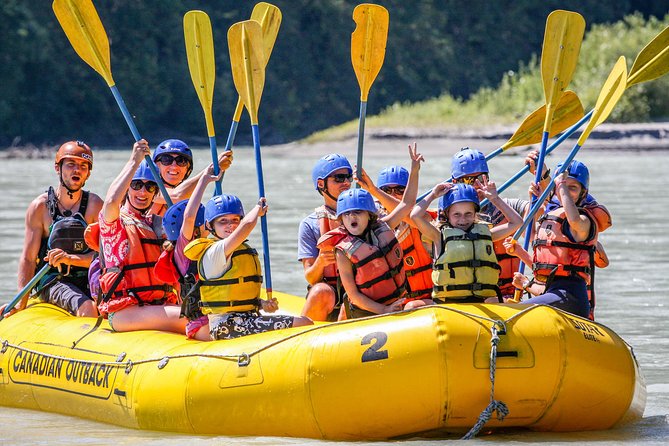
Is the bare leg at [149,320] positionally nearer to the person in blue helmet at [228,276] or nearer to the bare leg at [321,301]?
the person in blue helmet at [228,276]

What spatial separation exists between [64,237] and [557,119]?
111 inches

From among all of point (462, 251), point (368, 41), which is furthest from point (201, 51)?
point (462, 251)

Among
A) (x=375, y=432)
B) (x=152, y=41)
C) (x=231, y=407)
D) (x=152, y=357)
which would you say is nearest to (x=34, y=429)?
(x=152, y=357)

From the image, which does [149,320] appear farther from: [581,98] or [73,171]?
[581,98]

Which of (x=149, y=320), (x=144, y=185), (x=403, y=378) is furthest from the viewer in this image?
(x=144, y=185)

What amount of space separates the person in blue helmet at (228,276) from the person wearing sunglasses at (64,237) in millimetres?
1259

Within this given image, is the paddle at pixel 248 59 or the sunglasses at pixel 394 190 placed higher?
the paddle at pixel 248 59

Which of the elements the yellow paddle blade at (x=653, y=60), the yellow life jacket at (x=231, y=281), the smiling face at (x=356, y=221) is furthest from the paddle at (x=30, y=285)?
the yellow paddle blade at (x=653, y=60)

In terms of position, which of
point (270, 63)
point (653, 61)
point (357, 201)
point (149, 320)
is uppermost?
point (270, 63)

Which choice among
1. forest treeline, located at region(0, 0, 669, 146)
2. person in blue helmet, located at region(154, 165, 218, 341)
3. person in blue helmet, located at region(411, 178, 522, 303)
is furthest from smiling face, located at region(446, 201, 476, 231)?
forest treeline, located at region(0, 0, 669, 146)

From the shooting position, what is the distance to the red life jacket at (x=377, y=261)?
5.67 meters

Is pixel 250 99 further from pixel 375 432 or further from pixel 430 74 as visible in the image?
pixel 430 74

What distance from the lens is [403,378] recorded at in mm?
5043

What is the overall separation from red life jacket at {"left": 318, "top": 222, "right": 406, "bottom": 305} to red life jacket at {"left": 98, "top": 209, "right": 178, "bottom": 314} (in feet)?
2.96
